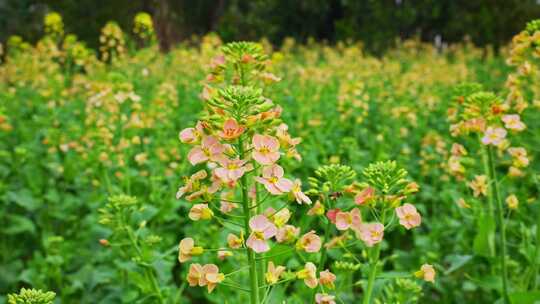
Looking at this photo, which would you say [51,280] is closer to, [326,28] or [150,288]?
[150,288]

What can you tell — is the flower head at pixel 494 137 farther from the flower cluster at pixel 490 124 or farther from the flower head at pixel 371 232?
the flower head at pixel 371 232

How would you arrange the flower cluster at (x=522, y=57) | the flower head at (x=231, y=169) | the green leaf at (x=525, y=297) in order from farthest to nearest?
the flower cluster at (x=522, y=57) → the green leaf at (x=525, y=297) → the flower head at (x=231, y=169)

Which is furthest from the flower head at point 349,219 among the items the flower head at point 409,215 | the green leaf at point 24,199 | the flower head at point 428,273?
the green leaf at point 24,199

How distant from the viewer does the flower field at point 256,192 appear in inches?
57.6

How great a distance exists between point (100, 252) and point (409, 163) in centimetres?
264

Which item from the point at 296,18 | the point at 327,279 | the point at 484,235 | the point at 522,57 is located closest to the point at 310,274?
the point at 327,279

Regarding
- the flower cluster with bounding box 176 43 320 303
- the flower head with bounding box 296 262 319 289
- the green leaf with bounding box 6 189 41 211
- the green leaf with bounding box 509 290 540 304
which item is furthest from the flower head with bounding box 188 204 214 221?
the green leaf with bounding box 6 189 41 211

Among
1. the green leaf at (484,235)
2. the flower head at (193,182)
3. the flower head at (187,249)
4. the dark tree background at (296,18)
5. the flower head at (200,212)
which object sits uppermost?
the dark tree background at (296,18)

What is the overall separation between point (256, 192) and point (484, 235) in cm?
146

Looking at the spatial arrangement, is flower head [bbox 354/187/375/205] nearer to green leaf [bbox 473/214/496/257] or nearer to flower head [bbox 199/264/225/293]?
flower head [bbox 199/264/225/293]

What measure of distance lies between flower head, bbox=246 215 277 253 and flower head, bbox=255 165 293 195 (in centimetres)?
7

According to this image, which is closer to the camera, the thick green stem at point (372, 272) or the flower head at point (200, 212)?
the flower head at point (200, 212)

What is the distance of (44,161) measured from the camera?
4027mm

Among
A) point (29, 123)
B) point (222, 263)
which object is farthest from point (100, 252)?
point (29, 123)
